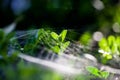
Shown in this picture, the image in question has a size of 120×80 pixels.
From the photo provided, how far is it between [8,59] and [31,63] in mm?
87

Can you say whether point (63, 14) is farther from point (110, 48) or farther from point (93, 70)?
point (93, 70)

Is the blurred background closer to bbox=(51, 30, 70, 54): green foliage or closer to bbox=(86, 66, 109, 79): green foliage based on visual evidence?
bbox=(51, 30, 70, 54): green foliage

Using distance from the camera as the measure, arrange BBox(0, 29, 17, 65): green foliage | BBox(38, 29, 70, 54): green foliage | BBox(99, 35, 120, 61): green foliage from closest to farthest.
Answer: BBox(0, 29, 17, 65): green foliage
BBox(38, 29, 70, 54): green foliage
BBox(99, 35, 120, 61): green foliage

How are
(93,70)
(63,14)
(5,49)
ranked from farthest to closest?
(63,14) < (93,70) < (5,49)

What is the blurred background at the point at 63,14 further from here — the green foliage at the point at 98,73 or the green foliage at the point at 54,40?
the green foliage at the point at 98,73

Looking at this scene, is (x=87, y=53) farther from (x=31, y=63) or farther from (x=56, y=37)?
(x=31, y=63)

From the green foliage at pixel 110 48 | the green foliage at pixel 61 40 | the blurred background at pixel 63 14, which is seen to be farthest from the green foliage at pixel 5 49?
the green foliage at pixel 110 48

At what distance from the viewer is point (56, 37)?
117 cm

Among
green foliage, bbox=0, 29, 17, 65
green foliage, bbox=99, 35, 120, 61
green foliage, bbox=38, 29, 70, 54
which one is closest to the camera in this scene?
green foliage, bbox=0, 29, 17, 65

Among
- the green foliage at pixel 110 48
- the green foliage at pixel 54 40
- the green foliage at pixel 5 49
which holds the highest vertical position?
the green foliage at pixel 110 48

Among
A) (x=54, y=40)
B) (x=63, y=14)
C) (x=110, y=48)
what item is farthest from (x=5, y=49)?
(x=110, y=48)

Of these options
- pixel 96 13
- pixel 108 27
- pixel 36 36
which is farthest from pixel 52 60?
pixel 108 27

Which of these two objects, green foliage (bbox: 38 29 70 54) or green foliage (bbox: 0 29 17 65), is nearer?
green foliage (bbox: 0 29 17 65)

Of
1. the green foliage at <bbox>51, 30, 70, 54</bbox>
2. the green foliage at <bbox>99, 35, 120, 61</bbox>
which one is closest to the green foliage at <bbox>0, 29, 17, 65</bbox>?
the green foliage at <bbox>51, 30, 70, 54</bbox>
